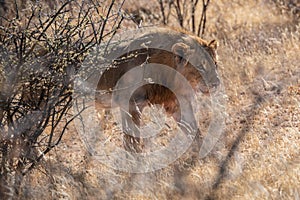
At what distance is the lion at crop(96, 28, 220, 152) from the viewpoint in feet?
23.6

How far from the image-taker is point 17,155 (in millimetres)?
6289

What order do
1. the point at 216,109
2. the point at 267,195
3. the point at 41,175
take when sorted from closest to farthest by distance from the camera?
1. the point at 267,195
2. the point at 41,175
3. the point at 216,109

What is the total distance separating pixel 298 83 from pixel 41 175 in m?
3.73

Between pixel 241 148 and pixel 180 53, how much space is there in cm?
129

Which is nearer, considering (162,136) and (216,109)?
(162,136)

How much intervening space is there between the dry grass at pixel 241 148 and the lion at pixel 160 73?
1.93 ft

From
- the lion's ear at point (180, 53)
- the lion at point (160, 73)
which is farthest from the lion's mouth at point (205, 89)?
the lion's ear at point (180, 53)

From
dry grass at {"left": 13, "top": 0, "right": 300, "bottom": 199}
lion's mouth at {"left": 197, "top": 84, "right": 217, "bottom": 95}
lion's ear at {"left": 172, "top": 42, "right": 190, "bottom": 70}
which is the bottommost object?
dry grass at {"left": 13, "top": 0, "right": 300, "bottom": 199}

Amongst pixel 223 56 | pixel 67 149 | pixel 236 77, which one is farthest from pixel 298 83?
pixel 67 149

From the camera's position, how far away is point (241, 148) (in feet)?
22.7

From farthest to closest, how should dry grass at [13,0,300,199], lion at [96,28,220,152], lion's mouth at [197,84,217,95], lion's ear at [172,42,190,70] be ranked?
lion's mouth at [197,84,217,95] → lion's ear at [172,42,190,70] → lion at [96,28,220,152] → dry grass at [13,0,300,199]

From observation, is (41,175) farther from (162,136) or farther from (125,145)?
(162,136)

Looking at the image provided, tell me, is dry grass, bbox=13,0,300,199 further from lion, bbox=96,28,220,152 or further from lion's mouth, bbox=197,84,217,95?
lion, bbox=96,28,220,152

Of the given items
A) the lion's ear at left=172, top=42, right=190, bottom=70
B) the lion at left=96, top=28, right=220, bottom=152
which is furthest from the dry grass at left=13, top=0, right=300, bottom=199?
the lion's ear at left=172, top=42, right=190, bottom=70
